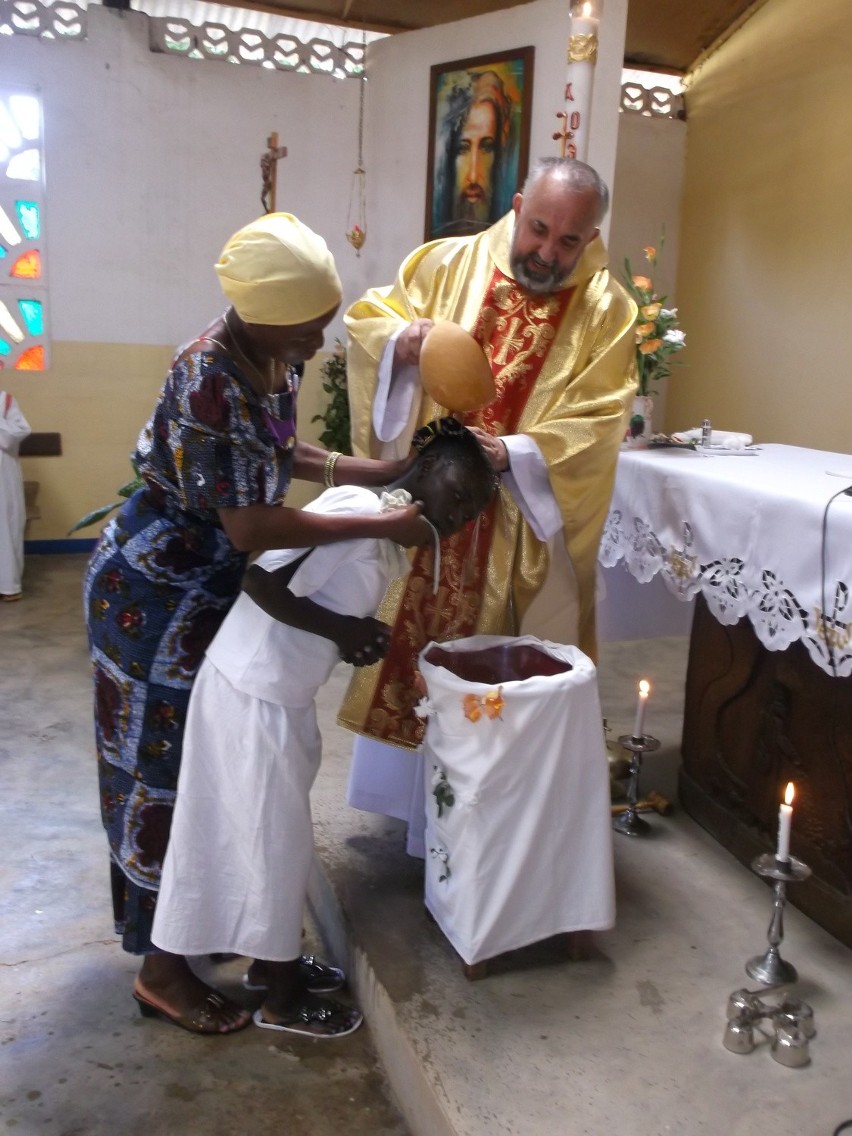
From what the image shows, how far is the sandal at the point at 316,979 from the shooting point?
217 centimetres

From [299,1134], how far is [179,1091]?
27cm

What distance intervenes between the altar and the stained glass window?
199 inches

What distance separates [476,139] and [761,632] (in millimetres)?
4580

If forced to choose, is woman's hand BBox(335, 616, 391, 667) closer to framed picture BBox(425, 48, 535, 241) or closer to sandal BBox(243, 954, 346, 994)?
sandal BBox(243, 954, 346, 994)

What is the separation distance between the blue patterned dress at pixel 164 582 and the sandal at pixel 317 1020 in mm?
327

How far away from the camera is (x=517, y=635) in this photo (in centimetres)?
244

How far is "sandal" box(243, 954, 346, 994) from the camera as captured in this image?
2.17m

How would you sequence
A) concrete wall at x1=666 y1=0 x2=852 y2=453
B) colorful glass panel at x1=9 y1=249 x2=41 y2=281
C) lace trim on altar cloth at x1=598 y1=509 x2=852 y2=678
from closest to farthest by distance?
lace trim on altar cloth at x1=598 y1=509 x2=852 y2=678, concrete wall at x1=666 y1=0 x2=852 y2=453, colorful glass panel at x1=9 y1=249 x2=41 y2=281

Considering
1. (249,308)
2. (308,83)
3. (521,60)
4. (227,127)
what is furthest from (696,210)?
(249,308)

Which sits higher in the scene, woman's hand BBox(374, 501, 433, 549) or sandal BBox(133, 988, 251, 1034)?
woman's hand BBox(374, 501, 433, 549)

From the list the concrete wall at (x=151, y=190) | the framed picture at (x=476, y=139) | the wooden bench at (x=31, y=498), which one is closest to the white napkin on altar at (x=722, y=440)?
the framed picture at (x=476, y=139)

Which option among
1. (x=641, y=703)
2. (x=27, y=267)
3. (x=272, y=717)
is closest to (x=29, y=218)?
(x=27, y=267)

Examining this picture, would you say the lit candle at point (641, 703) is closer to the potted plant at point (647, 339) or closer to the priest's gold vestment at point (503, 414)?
the priest's gold vestment at point (503, 414)

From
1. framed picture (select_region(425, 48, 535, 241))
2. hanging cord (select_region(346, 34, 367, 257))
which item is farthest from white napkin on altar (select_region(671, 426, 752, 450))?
hanging cord (select_region(346, 34, 367, 257))
